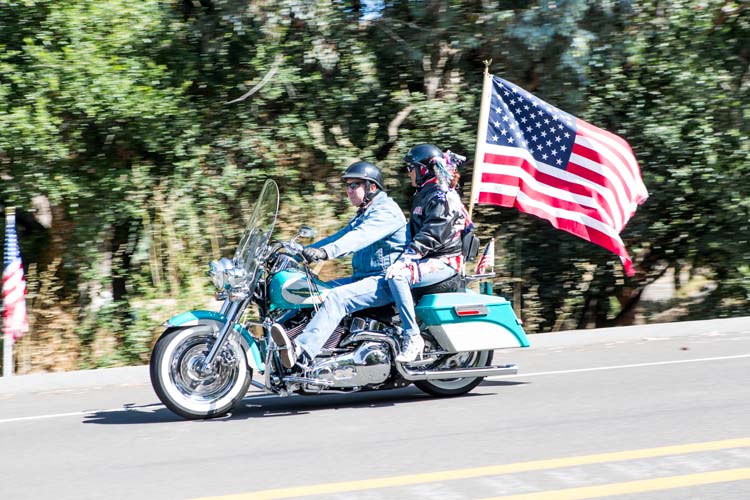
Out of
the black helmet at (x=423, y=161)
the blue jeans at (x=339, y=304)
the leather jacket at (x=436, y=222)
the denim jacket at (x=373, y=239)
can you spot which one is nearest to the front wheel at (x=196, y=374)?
the blue jeans at (x=339, y=304)

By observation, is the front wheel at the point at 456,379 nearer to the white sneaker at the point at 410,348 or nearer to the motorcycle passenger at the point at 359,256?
the white sneaker at the point at 410,348

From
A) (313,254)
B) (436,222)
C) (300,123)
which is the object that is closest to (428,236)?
(436,222)

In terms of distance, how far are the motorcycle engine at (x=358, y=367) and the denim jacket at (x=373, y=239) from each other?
2.05 feet

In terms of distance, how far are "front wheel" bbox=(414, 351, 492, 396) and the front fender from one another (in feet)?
4.53

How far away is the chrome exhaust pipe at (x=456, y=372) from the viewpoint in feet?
24.0

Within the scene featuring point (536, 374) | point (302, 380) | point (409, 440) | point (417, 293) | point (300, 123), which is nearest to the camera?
point (409, 440)

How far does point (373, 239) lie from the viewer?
23.6 feet

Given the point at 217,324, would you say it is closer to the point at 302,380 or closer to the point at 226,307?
the point at 226,307

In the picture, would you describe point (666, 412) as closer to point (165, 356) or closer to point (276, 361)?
point (276, 361)

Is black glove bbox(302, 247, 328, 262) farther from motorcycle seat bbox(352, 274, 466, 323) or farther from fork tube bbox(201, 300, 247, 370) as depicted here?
motorcycle seat bbox(352, 274, 466, 323)

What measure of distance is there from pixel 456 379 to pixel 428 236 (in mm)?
1206

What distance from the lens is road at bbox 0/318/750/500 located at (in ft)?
16.7

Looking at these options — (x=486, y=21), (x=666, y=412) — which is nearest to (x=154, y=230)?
(x=486, y=21)

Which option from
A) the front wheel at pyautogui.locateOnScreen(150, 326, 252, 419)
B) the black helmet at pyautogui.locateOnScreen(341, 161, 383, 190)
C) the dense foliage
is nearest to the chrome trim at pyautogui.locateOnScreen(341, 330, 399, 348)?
the front wheel at pyautogui.locateOnScreen(150, 326, 252, 419)
